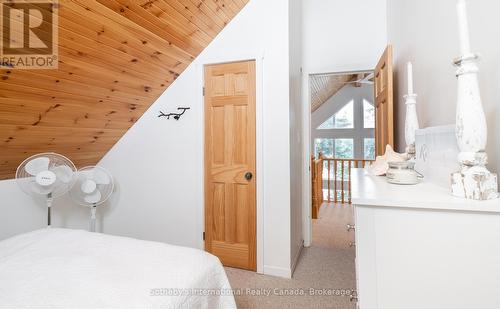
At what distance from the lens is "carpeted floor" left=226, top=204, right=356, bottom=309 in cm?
195

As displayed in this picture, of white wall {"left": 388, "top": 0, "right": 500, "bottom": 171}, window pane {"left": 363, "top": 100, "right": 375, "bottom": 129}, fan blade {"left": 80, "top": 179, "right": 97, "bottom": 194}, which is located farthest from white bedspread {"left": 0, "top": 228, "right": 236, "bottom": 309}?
window pane {"left": 363, "top": 100, "right": 375, "bottom": 129}

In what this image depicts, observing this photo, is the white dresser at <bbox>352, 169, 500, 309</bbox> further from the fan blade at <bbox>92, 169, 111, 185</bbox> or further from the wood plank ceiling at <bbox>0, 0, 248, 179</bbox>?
the fan blade at <bbox>92, 169, 111, 185</bbox>

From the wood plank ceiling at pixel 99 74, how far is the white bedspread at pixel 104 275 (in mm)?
997

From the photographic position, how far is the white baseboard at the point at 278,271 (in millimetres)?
2318

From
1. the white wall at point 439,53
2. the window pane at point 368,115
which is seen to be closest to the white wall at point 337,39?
the white wall at point 439,53

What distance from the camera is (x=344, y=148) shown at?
887cm

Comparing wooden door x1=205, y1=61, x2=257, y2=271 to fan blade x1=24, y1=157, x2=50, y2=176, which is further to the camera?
wooden door x1=205, y1=61, x2=257, y2=271

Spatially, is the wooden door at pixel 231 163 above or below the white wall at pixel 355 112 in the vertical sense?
below

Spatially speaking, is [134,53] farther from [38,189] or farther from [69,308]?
[69,308]

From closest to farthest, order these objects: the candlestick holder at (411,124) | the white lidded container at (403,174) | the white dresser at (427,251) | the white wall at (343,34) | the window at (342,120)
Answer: the white dresser at (427,251) < the white lidded container at (403,174) < the candlestick holder at (411,124) < the white wall at (343,34) < the window at (342,120)

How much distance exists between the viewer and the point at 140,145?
2857 mm

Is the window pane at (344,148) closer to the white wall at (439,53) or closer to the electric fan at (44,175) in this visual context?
the white wall at (439,53)

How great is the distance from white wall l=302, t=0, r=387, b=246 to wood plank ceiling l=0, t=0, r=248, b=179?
38.7 inches

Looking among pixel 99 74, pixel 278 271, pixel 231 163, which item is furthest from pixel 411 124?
pixel 99 74
